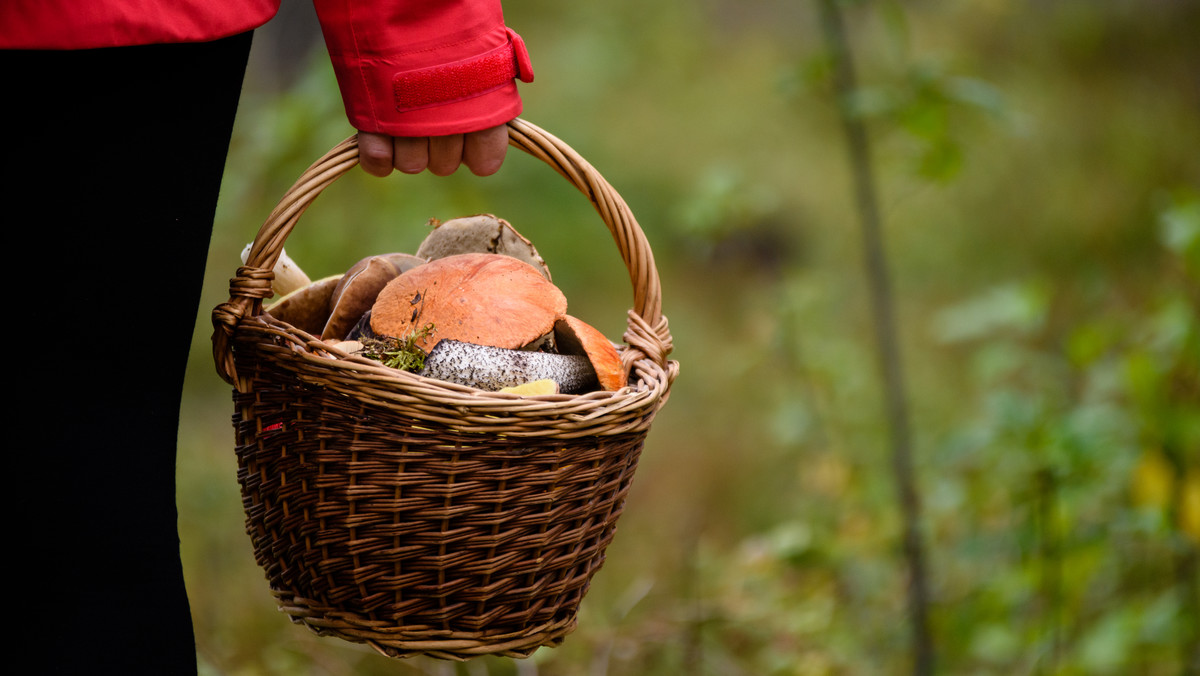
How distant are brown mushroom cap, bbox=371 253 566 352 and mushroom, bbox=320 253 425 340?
61 mm

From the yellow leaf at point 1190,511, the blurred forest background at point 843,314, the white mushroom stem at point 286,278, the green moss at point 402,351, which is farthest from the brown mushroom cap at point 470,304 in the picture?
the yellow leaf at point 1190,511

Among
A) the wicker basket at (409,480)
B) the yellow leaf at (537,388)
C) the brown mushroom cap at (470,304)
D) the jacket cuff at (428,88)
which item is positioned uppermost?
the jacket cuff at (428,88)

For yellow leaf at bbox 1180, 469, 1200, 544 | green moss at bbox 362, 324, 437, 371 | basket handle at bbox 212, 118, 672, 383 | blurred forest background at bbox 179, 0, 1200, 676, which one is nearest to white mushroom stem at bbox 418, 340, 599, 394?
green moss at bbox 362, 324, 437, 371

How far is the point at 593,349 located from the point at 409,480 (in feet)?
0.81

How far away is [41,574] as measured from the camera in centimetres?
78

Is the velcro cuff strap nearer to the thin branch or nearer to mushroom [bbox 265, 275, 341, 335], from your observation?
mushroom [bbox 265, 275, 341, 335]

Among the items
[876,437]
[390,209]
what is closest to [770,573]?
[876,437]

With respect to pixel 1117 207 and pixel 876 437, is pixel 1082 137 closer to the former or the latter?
pixel 1117 207

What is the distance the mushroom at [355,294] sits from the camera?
1084 mm

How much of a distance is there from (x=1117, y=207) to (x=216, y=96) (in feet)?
10.5

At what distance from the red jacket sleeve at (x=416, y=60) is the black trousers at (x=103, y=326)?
0.12 meters

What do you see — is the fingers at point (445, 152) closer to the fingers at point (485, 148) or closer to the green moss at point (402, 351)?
the fingers at point (485, 148)

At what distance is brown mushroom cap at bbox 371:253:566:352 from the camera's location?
3.25ft

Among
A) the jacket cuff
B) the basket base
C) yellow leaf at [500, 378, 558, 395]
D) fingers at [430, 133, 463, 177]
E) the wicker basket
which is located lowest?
the basket base
